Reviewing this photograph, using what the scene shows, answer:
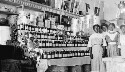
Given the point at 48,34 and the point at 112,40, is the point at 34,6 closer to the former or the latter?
the point at 48,34

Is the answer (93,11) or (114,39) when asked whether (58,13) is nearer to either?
(114,39)

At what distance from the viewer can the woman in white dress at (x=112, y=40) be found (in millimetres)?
6676

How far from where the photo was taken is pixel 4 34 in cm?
469

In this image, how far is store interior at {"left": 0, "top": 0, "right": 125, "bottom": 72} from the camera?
450 centimetres

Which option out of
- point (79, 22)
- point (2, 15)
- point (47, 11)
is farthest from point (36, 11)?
point (79, 22)

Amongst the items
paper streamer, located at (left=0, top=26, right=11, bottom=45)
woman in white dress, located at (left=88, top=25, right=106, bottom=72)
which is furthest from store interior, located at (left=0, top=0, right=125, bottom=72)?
woman in white dress, located at (left=88, top=25, right=106, bottom=72)

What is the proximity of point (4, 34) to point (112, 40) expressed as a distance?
352cm

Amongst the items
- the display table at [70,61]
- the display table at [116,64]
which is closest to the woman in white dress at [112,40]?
the display table at [70,61]

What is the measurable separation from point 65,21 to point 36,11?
46.6 inches

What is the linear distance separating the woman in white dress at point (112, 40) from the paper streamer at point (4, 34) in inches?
130

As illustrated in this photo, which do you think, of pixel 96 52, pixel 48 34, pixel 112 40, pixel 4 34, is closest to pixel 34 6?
pixel 48 34

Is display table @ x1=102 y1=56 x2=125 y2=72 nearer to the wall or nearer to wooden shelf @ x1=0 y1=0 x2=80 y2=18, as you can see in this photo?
wooden shelf @ x1=0 y1=0 x2=80 y2=18

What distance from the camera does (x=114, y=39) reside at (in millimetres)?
6684

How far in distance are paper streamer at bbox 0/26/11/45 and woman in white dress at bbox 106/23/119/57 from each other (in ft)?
10.8
